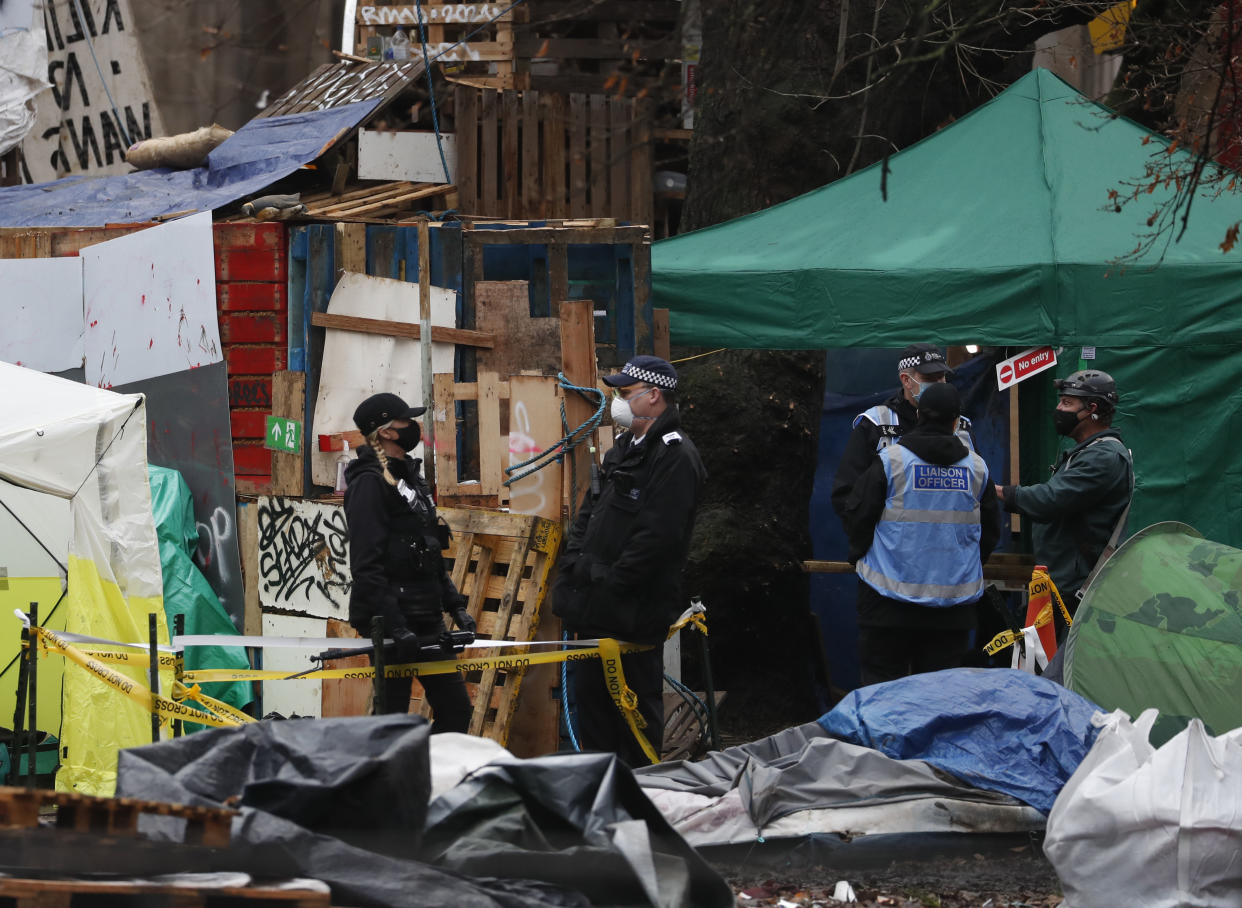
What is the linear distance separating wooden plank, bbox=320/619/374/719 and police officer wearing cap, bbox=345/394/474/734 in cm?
128

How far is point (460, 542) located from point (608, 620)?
1284mm

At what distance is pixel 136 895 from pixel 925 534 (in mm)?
4745

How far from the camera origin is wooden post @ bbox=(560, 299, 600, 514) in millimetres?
7777

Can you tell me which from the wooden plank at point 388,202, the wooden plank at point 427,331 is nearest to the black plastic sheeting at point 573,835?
the wooden plank at point 427,331

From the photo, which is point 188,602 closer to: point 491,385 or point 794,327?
point 491,385

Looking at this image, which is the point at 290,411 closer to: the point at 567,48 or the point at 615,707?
the point at 615,707

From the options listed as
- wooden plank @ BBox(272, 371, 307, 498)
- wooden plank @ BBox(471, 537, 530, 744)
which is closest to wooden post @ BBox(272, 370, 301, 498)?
wooden plank @ BBox(272, 371, 307, 498)

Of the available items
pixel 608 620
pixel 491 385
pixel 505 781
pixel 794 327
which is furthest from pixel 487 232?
pixel 505 781

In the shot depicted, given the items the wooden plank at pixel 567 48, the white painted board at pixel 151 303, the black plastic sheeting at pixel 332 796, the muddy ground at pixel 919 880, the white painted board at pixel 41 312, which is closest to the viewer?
the black plastic sheeting at pixel 332 796

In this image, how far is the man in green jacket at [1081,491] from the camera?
7.39 m

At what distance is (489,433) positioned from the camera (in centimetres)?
799

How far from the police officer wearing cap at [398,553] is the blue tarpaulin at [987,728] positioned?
5.66ft

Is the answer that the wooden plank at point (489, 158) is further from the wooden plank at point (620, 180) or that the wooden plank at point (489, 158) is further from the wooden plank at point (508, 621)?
the wooden plank at point (508, 621)

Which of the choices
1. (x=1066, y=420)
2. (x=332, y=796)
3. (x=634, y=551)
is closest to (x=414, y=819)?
(x=332, y=796)
